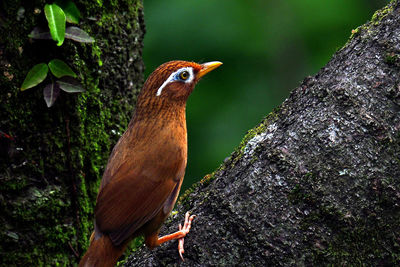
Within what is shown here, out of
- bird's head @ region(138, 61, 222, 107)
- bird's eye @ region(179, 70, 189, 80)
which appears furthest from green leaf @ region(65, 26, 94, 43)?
bird's eye @ region(179, 70, 189, 80)

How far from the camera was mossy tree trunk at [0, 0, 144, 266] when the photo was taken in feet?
10.1

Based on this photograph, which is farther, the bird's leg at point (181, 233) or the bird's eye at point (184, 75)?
the bird's eye at point (184, 75)

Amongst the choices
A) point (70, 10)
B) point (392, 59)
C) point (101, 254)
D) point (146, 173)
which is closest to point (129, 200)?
point (146, 173)

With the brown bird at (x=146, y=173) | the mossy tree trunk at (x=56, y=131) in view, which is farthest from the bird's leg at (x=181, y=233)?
the mossy tree trunk at (x=56, y=131)

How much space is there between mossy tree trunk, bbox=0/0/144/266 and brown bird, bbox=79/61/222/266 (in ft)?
0.94

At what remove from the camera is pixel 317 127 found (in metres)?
2.31

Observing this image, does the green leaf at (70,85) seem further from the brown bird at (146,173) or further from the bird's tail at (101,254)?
the bird's tail at (101,254)

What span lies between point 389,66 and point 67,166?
6.34 ft

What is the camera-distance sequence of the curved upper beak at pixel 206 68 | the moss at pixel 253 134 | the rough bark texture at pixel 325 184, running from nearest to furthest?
the rough bark texture at pixel 325 184 < the moss at pixel 253 134 < the curved upper beak at pixel 206 68

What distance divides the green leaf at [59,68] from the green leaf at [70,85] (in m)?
0.05

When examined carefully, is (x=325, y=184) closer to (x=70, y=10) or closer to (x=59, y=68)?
(x=59, y=68)

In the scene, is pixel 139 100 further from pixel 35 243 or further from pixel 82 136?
pixel 35 243

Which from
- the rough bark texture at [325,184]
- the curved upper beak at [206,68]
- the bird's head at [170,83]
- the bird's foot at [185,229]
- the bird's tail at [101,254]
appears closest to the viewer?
the rough bark texture at [325,184]

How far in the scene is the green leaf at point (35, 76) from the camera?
3.05 metres
